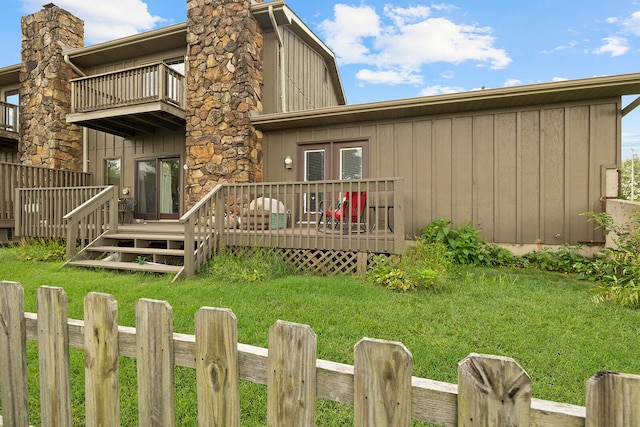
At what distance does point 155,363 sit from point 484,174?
6714 mm

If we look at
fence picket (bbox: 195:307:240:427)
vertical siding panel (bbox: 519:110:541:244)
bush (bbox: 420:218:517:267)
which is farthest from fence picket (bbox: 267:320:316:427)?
vertical siding panel (bbox: 519:110:541:244)

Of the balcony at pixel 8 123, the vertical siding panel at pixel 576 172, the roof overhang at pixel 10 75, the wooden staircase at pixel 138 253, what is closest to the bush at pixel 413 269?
the vertical siding panel at pixel 576 172

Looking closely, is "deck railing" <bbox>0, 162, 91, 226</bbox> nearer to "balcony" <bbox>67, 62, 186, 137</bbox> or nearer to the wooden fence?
"balcony" <bbox>67, 62, 186, 137</bbox>

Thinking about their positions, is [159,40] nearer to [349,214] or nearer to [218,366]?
→ [349,214]

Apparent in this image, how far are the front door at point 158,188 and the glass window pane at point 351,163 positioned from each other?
5.06 m

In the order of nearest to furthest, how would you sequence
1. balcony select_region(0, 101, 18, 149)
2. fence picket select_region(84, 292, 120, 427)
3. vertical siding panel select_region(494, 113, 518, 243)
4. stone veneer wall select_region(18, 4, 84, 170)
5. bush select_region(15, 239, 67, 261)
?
fence picket select_region(84, 292, 120, 427)
vertical siding panel select_region(494, 113, 518, 243)
bush select_region(15, 239, 67, 261)
stone veneer wall select_region(18, 4, 84, 170)
balcony select_region(0, 101, 18, 149)

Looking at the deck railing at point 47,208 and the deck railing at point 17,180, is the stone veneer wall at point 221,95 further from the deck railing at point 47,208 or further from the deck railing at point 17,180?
the deck railing at point 17,180

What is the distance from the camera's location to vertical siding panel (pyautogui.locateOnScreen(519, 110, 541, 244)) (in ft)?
20.3

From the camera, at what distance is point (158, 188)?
9.81m

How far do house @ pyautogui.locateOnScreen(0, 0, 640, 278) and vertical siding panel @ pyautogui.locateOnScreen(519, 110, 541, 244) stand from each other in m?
0.02

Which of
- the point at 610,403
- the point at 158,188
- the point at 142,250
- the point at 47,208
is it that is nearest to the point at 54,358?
the point at 610,403

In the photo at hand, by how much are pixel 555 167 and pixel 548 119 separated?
916mm

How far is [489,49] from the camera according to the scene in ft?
84.5

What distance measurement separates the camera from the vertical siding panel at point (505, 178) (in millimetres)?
6332
